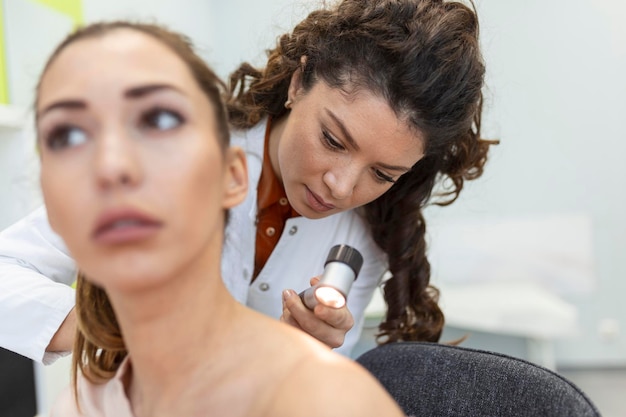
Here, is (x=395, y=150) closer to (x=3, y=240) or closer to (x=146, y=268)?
(x=146, y=268)

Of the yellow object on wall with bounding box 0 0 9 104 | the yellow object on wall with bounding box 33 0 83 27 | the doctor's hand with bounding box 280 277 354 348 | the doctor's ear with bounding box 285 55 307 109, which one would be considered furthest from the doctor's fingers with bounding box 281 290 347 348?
the yellow object on wall with bounding box 33 0 83 27

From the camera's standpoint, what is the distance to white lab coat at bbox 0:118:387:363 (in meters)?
1.04

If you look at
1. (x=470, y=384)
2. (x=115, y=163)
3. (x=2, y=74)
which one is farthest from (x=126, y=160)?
(x=2, y=74)

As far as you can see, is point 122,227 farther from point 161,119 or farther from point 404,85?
point 404,85

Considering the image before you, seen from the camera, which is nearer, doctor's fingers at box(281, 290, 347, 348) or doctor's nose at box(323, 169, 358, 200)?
doctor's fingers at box(281, 290, 347, 348)

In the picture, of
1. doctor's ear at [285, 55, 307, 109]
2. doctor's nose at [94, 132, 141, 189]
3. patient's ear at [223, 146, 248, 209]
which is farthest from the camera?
doctor's ear at [285, 55, 307, 109]

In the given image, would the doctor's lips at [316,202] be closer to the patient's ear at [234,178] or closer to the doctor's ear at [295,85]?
the doctor's ear at [295,85]

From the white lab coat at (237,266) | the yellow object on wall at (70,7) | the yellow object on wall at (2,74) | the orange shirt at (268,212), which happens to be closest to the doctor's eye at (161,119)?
the white lab coat at (237,266)

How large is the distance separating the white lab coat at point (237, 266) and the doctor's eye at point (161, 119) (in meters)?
0.38

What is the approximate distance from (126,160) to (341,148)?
1.73 feet

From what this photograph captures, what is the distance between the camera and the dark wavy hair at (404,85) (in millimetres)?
1071

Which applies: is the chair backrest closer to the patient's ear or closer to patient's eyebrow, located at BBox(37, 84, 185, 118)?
the patient's ear

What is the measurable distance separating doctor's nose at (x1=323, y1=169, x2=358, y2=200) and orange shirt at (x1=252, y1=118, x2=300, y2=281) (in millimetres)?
221

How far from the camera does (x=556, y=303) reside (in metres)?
2.97
